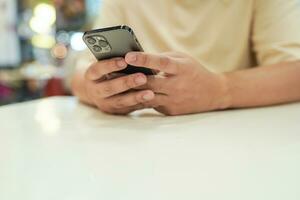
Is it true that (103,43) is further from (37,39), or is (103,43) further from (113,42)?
(37,39)

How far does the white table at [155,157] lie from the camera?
305 millimetres

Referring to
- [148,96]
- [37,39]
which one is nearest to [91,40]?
[148,96]

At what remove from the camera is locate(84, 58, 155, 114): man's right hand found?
1.87 feet

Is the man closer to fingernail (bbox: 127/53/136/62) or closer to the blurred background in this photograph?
fingernail (bbox: 127/53/136/62)

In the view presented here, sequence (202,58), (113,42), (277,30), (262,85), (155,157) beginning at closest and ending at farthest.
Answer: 1. (155,157)
2. (113,42)
3. (262,85)
4. (277,30)
5. (202,58)

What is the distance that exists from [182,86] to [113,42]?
5.0 inches

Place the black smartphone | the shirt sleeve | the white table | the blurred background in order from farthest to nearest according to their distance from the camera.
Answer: the blurred background → the shirt sleeve → the black smartphone → the white table

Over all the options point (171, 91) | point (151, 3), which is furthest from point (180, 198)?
point (151, 3)

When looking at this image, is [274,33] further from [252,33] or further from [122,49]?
[122,49]

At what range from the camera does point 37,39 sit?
131 inches

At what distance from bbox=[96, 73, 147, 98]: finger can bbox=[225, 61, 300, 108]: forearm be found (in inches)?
5.9

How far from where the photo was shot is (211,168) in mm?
353

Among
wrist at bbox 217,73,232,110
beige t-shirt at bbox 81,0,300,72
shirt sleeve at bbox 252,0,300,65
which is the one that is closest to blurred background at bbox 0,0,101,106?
beige t-shirt at bbox 81,0,300,72

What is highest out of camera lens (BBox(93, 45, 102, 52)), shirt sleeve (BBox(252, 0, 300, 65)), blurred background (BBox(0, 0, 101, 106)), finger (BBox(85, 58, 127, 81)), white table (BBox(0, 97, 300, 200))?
blurred background (BBox(0, 0, 101, 106))
